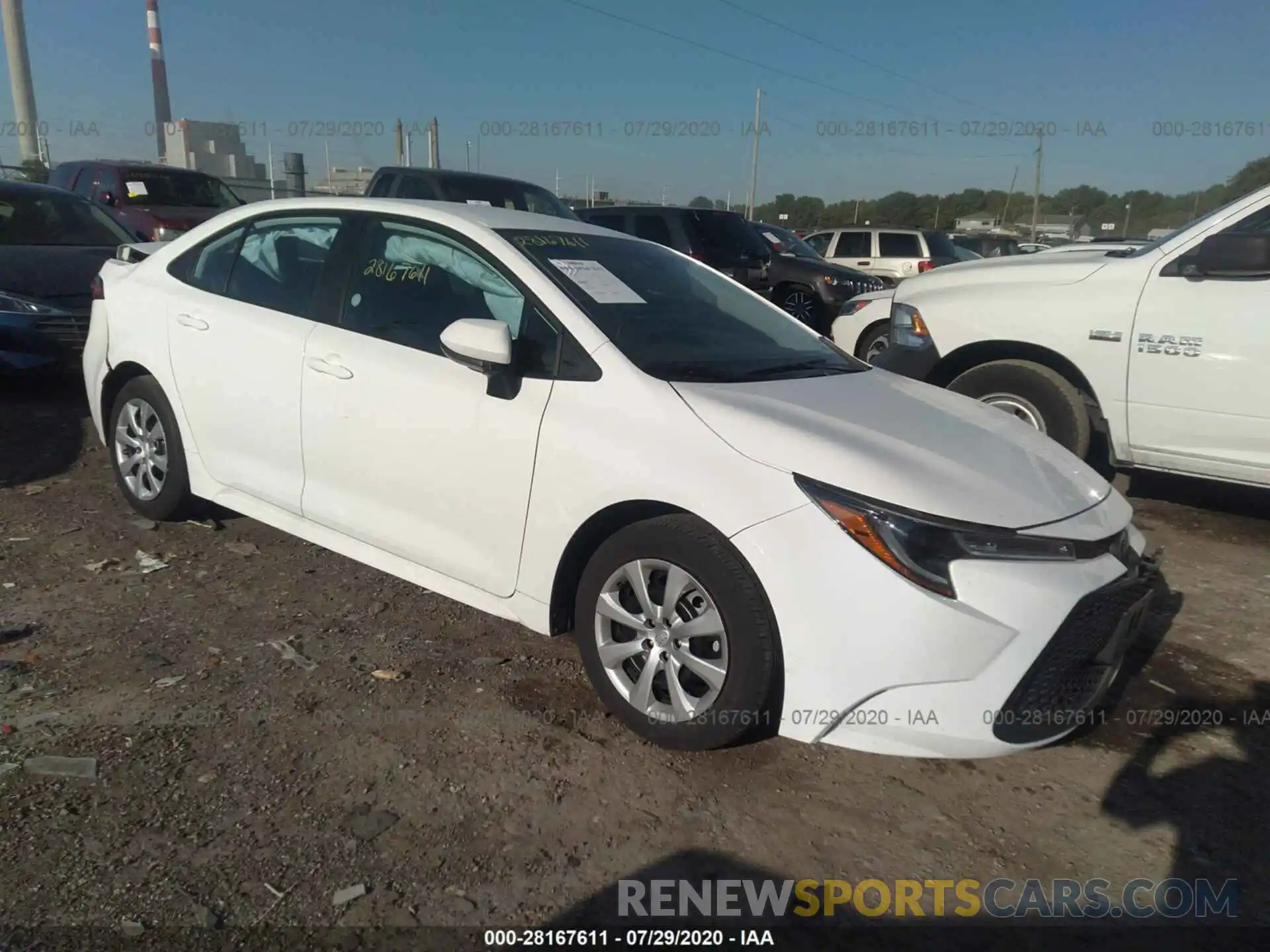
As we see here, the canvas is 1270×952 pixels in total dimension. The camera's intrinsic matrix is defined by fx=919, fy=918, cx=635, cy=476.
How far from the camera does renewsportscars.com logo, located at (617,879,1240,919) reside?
2266 millimetres

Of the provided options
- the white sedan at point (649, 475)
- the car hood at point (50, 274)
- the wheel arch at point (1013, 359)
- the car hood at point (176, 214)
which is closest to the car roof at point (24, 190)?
the car hood at point (50, 274)

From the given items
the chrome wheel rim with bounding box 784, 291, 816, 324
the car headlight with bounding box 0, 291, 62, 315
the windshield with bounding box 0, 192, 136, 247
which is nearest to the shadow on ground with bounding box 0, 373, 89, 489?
the car headlight with bounding box 0, 291, 62, 315

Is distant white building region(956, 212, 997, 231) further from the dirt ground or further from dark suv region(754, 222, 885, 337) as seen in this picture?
the dirt ground

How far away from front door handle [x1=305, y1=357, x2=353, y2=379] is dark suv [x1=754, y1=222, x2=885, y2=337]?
9533 millimetres

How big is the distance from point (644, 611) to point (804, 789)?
0.70 metres

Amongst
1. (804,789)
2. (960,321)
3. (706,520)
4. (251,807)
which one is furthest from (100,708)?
(960,321)

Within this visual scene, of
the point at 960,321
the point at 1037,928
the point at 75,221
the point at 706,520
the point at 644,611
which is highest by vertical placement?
the point at 75,221

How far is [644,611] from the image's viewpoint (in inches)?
108

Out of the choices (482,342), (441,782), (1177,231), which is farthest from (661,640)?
(1177,231)

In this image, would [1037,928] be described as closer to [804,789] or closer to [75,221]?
[804,789]

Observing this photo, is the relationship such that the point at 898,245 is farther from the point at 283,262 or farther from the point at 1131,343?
the point at 283,262

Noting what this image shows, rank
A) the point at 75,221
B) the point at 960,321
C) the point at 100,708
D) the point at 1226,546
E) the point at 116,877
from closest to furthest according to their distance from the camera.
→ the point at 116,877, the point at 100,708, the point at 1226,546, the point at 960,321, the point at 75,221

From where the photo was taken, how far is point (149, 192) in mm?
12289

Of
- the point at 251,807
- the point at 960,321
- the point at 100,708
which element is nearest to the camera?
the point at 251,807
